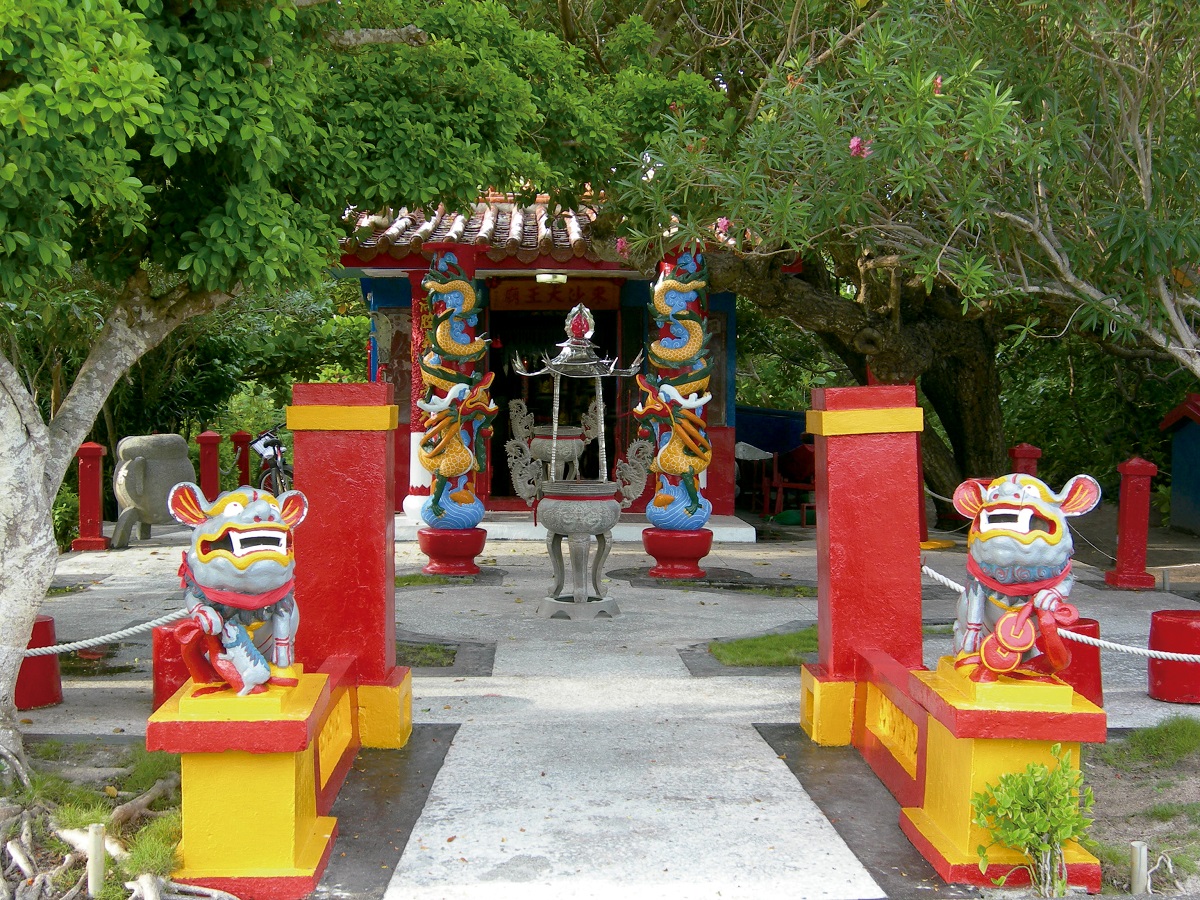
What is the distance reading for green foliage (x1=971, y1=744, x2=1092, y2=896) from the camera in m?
3.79

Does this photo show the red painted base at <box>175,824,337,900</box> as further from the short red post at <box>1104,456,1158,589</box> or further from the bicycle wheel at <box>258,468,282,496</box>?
the bicycle wheel at <box>258,468,282,496</box>

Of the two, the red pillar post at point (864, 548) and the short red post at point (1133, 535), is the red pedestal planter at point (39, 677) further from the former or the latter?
the short red post at point (1133, 535)

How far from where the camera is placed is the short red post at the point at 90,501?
12.2 meters

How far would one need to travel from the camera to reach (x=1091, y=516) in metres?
15.6

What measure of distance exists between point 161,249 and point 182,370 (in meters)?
11.8

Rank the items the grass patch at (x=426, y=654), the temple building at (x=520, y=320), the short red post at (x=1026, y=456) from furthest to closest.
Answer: the temple building at (x=520, y=320)
the short red post at (x=1026, y=456)
the grass patch at (x=426, y=654)

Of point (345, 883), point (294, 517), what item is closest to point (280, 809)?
point (345, 883)

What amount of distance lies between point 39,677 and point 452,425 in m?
4.70

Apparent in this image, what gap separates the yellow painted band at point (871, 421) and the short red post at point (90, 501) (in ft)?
30.4

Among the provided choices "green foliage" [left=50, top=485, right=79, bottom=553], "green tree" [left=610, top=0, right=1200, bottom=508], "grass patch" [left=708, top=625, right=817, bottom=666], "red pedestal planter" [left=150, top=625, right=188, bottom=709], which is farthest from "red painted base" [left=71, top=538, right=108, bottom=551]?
"green tree" [left=610, top=0, right=1200, bottom=508]

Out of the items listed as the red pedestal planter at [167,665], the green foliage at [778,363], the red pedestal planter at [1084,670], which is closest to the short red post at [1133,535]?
the red pedestal planter at [1084,670]

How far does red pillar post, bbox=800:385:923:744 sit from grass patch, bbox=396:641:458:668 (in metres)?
2.62

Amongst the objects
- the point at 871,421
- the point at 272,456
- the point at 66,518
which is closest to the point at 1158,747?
the point at 871,421

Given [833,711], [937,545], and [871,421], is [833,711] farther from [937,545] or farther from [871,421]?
[937,545]
